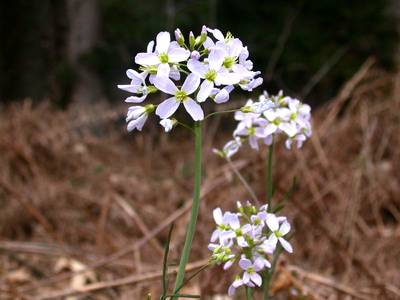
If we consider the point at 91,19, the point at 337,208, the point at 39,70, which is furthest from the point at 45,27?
the point at 337,208

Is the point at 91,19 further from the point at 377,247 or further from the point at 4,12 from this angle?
the point at 377,247

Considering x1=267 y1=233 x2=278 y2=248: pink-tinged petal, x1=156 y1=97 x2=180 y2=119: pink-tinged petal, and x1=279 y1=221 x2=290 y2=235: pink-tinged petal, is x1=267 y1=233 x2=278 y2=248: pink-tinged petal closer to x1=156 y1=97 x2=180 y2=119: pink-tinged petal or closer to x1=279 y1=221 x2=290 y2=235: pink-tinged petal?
x1=279 y1=221 x2=290 y2=235: pink-tinged petal

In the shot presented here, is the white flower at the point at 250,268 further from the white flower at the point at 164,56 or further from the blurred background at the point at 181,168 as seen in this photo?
the white flower at the point at 164,56

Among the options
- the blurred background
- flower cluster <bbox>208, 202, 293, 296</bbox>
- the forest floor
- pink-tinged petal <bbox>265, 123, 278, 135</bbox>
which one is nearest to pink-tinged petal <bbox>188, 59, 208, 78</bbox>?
flower cluster <bbox>208, 202, 293, 296</bbox>

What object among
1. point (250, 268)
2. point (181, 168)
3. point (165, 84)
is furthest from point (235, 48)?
point (181, 168)

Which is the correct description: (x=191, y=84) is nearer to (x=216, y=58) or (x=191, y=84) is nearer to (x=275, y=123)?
(x=216, y=58)

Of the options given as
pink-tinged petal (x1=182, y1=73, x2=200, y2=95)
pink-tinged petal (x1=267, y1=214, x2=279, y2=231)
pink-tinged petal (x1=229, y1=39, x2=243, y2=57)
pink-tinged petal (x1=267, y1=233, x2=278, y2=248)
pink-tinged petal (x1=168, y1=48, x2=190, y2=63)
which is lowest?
pink-tinged petal (x1=267, y1=233, x2=278, y2=248)

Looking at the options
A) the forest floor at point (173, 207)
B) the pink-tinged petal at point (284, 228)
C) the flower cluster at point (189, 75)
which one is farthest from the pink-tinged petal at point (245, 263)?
the forest floor at point (173, 207)
